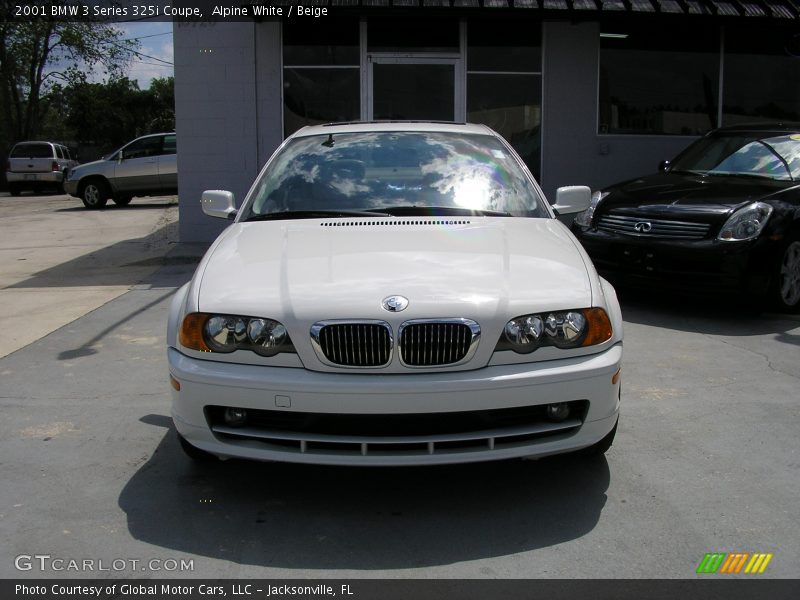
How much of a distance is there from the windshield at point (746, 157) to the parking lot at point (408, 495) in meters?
2.64

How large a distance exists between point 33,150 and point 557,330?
30.0 metres

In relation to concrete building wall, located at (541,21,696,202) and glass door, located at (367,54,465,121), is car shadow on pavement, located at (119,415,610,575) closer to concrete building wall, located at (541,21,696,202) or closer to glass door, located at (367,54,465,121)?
glass door, located at (367,54,465,121)

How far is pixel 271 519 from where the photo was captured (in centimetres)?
332

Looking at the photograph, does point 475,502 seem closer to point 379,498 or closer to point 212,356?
point 379,498

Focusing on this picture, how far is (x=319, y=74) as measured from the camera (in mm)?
11250

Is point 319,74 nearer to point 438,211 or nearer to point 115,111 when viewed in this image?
point 438,211

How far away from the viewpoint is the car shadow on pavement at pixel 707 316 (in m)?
6.66

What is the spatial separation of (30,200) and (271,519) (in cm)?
2603

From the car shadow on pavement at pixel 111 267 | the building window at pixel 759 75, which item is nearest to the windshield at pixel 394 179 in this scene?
the car shadow on pavement at pixel 111 267

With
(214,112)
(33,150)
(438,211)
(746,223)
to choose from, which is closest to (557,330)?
(438,211)

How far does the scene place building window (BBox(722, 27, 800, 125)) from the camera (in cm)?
1172

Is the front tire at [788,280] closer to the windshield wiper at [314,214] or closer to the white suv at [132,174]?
the windshield wiper at [314,214]

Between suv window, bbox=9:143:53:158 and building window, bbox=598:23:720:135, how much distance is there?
77.3 ft

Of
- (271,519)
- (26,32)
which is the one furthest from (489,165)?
(26,32)
